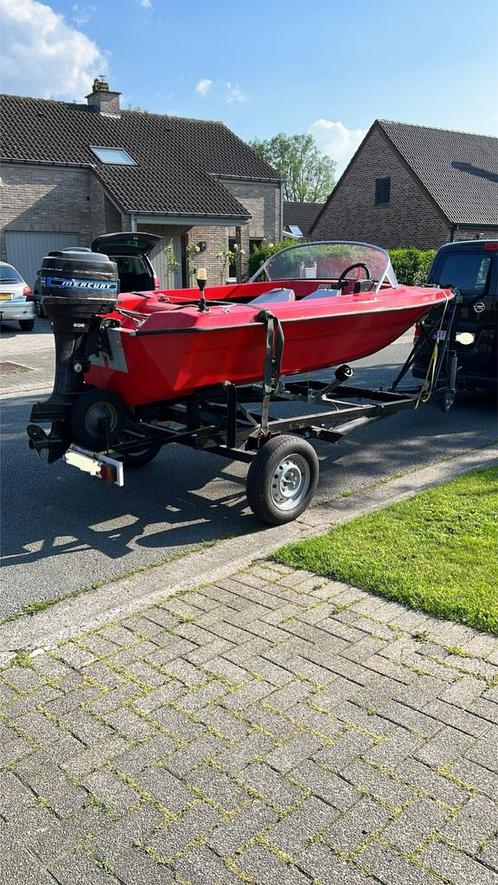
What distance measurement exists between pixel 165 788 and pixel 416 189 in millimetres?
31120

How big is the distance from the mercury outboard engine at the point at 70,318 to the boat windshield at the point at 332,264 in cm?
267

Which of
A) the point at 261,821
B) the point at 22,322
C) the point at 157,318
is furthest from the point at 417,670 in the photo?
the point at 22,322

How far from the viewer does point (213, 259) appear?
25984mm

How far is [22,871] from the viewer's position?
240 cm

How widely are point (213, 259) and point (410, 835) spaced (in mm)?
24785

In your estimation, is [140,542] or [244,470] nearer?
[140,542]

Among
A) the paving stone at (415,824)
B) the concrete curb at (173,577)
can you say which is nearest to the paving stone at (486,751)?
the paving stone at (415,824)

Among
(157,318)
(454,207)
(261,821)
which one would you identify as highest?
(454,207)

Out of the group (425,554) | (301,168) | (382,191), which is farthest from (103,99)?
(301,168)

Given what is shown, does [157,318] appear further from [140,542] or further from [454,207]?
[454,207]

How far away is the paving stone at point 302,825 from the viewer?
8.09ft

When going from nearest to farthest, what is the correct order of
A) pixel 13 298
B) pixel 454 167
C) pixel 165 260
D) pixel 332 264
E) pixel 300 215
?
pixel 332 264 → pixel 13 298 → pixel 165 260 → pixel 454 167 → pixel 300 215

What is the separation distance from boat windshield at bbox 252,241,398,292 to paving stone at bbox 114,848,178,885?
5.25 metres

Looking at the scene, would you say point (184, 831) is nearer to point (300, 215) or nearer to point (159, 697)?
point (159, 697)
